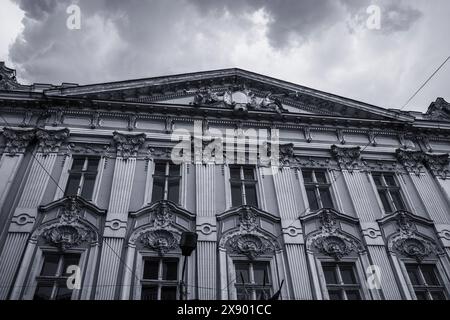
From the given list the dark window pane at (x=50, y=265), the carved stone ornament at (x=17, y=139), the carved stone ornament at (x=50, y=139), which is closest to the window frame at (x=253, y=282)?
the dark window pane at (x=50, y=265)

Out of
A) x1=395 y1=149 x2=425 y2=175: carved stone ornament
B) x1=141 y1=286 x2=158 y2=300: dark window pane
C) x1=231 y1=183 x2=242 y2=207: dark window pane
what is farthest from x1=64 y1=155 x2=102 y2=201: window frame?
x1=395 y1=149 x2=425 y2=175: carved stone ornament

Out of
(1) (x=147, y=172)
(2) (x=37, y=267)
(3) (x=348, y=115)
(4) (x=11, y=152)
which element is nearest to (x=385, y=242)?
(3) (x=348, y=115)

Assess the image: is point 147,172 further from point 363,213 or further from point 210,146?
point 363,213

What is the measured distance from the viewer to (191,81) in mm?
16422

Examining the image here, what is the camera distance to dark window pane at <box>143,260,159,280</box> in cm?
1120

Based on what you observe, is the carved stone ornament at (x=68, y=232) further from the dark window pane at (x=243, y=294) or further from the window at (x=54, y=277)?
the dark window pane at (x=243, y=294)

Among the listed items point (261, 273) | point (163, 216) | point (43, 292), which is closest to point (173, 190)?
point (163, 216)

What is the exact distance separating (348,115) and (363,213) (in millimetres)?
5146

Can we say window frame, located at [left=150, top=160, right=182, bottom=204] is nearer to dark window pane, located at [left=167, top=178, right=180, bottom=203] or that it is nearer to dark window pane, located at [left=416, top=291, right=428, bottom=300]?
dark window pane, located at [left=167, top=178, right=180, bottom=203]

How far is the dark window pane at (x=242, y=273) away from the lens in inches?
448

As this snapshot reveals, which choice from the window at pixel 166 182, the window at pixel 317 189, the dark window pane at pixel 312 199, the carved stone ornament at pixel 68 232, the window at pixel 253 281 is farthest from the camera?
the window at pixel 317 189

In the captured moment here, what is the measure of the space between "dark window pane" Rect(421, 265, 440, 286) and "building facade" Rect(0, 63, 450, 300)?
0.11 ft

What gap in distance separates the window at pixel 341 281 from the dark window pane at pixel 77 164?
9184 millimetres

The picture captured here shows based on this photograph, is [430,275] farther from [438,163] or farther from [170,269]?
[170,269]
